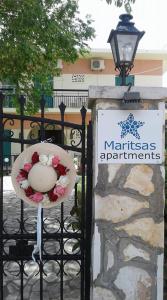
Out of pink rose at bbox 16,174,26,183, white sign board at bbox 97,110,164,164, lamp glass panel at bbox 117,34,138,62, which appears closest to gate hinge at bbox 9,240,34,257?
pink rose at bbox 16,174,26,183

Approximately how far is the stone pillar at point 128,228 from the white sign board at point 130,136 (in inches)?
1.5

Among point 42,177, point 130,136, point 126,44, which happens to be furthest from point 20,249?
point 126,44

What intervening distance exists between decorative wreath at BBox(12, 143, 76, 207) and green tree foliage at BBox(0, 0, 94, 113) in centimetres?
516

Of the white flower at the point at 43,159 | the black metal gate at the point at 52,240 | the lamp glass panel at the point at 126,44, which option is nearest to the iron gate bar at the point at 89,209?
the black metal gate at the point at 52,240

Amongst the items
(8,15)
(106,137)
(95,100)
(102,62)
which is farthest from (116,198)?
(102,62)

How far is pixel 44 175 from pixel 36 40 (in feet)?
20.0

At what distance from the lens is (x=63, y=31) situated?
8.90 meters

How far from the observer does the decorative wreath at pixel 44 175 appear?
10.4ft

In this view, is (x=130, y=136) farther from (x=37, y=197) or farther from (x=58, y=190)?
(x=37, y=197)

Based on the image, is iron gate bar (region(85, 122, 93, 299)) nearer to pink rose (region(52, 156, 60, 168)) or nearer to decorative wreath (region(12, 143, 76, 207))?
decorative wreath (region(12, 143, 76, 207))

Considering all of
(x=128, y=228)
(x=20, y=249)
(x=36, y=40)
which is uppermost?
Result: (x=36, y=40)

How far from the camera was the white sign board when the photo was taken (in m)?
3.28

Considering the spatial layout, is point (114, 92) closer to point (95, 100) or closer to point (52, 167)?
point (95, 100)

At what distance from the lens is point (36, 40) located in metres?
8.60
